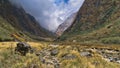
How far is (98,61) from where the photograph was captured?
24812 mm

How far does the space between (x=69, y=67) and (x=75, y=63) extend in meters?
0.76

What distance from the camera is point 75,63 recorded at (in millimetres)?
20625

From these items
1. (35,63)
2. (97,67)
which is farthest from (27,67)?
(97,67)

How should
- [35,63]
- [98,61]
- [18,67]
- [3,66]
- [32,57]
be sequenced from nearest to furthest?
[3,66], [18,67], [35,63], [32,57], [98,61]

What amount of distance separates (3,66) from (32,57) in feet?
14.3

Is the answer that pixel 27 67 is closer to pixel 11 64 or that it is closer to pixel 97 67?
pixel 11 64

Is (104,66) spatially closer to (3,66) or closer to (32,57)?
(32,57)

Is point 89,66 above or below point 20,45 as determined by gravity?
below

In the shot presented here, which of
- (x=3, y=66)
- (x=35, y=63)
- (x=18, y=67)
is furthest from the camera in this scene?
(x=35, y=63)

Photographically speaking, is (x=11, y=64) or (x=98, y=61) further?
(x=98, y=61)

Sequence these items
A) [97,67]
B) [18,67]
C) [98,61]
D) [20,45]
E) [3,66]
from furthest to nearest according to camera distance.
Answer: [20,45]
[98,61]
[97,67]
[18,67]
[3,66]

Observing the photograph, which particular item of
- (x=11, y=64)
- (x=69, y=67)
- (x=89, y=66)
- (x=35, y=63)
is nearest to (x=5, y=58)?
(x=11, y=64)

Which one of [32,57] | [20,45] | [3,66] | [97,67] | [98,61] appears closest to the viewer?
[3,66]

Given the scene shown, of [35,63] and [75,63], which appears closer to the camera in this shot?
[35,63]
